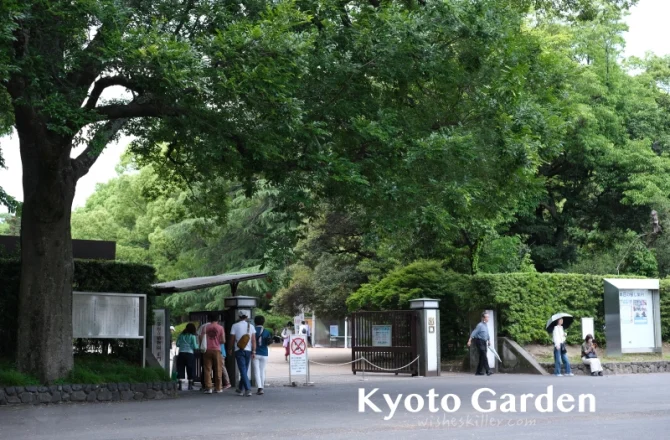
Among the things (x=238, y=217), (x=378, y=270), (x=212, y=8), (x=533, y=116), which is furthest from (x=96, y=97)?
(x=238, y=217)

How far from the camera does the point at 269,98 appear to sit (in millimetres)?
13828

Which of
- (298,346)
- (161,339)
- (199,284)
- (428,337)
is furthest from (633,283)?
(161,339)

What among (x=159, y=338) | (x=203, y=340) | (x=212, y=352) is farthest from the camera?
(x=159, y=338)

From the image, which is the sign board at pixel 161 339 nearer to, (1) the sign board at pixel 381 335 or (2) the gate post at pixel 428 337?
(1) the sign board at pixel 381 335

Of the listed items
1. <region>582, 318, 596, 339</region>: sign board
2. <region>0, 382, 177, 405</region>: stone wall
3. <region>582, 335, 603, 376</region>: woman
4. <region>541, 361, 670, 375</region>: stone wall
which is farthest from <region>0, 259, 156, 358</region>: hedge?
<region>582, 318, 596, 339</region>: sign board

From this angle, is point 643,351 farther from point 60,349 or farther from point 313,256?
point 60,349

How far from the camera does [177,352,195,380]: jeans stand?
2103cm

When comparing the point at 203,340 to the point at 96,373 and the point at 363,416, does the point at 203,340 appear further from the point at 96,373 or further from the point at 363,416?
the point at 363,416

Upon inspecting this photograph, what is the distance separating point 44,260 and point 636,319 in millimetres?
19603

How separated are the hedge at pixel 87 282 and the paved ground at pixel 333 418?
2.88 m

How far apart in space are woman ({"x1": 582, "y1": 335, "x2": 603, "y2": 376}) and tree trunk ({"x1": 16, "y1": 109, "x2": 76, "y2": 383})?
15016mm

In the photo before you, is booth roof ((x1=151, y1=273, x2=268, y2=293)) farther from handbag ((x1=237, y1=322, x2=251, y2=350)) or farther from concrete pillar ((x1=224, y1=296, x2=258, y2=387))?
handbag ((x1=237, y1=322, x2=251, y2=350))

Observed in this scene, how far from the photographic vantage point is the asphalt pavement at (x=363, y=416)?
11.6 metres

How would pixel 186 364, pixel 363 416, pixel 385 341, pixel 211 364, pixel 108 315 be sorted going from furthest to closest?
1. pixel 385 341
2. pixel 186 364
3. pixel 211 364
4. pixel 108 315
5. pixel 363 416
